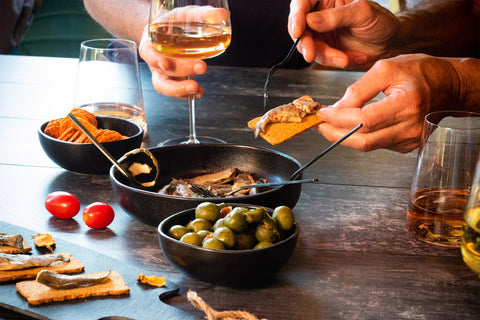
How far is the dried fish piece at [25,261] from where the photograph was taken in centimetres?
95

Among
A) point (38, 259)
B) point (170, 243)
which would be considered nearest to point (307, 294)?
point (170, 243)

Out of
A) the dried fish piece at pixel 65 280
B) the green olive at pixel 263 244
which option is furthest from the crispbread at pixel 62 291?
the green olive at pixel 263 244

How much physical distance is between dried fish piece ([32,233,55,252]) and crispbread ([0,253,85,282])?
70 millimetres

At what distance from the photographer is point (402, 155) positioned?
5.58 feet

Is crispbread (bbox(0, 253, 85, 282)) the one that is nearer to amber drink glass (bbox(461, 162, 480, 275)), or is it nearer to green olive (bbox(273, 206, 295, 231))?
green olive (bbox(273, 206, 295, 231))

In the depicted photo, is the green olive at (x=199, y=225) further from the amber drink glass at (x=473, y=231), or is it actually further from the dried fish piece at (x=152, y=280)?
the amber drink glass at (x=473, y=231)

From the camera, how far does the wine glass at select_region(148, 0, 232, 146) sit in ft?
4.24

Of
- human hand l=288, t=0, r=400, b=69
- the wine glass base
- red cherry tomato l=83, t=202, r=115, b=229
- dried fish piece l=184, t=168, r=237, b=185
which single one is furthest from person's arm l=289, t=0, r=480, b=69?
red cherry tomato l=83, t=202, r=115, b=229

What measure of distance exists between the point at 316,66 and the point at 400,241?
2.71 meters

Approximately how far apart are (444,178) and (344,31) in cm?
92

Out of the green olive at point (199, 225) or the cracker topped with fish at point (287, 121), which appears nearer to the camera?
the green olive at point (199, 225)

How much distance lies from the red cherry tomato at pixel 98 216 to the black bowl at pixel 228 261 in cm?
26

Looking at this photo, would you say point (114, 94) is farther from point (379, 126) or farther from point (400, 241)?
point (400, 241)

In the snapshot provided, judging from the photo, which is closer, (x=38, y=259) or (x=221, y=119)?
(x=38, y=259)
